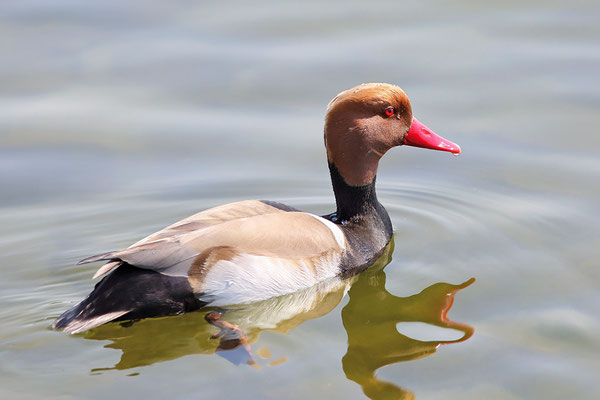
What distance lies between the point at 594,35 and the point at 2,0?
19.8ft

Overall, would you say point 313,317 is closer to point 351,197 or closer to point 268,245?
point 268,245

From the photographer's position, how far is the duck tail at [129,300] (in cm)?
511

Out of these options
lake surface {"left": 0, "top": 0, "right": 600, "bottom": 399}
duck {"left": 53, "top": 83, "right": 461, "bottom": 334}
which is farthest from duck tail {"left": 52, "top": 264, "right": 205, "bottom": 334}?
lake surface {"left": 0, "top": 0, "right": 600, "bottom": 399}

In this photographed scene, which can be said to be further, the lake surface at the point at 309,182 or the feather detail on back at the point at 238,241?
the feather detail on back at the point at 238,241

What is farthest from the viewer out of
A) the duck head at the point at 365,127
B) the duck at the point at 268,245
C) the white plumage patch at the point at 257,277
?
the duck head at the point at 365,127

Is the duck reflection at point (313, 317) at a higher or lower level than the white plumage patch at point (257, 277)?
lower

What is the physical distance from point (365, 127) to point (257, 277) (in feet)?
4.27

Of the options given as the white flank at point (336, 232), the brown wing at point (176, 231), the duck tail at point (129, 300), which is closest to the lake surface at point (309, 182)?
the duck tail at point (129, 300)

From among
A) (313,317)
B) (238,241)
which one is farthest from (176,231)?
(313,317)

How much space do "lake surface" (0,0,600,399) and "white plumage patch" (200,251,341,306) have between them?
10 cm

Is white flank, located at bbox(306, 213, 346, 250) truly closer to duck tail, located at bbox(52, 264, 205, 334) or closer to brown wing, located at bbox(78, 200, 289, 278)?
brown wing, located at bbox(78, 200, 289, 278)

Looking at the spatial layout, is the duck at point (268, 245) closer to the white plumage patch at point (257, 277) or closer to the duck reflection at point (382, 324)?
the white plumage patch at point (257, 277)

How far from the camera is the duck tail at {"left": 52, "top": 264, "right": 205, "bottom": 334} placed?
5.11 metres

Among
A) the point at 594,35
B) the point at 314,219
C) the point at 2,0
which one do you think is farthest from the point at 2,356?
the point at 594,35
